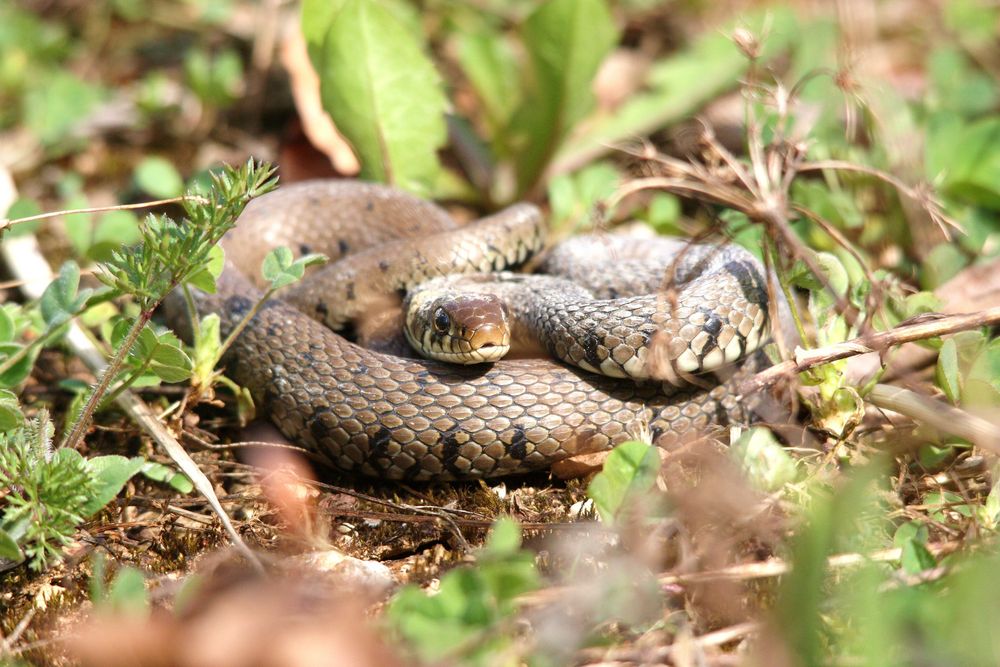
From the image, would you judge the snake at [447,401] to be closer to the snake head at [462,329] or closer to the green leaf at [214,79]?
the snake head at [462,329]

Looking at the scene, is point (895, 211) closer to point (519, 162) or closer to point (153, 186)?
point (519, 162)

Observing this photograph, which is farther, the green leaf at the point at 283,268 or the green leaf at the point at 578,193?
the green leaf at the point at 578,193

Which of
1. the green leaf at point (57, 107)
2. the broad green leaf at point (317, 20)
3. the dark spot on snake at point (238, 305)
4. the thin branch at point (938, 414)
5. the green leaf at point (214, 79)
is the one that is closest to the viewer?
the thin branch at point (938, 414)

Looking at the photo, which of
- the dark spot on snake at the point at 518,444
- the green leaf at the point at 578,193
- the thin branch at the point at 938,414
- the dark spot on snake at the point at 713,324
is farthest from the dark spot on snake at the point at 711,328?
the green leaf at the point at 578,193

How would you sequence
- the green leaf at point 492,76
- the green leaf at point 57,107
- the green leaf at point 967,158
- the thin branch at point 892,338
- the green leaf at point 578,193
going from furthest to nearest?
the green leaf at point 57,107, the green leaf at point 492,76, the green leaf at point 578,193, the green leaf at point 967,158, the thin branch at point 892,338

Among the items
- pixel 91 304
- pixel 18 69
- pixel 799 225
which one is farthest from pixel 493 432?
pixel 18 69

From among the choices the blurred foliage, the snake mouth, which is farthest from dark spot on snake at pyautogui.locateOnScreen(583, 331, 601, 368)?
the blurred foliage

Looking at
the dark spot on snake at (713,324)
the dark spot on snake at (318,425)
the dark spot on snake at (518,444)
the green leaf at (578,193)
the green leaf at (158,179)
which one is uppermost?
the green leaf at (158,179)
